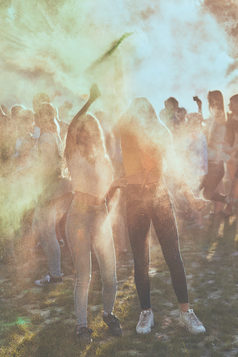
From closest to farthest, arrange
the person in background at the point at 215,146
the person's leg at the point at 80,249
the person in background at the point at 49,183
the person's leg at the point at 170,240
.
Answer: the person's leg at the point at 80,249 → the person's leg at the point at 170,240 → the person in background at the point at 49,183 → the person in background at the point at 215,146

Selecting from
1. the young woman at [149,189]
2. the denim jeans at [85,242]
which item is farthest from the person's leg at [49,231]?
the young woman at [149,189]

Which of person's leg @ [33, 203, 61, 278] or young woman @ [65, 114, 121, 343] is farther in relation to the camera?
person's leg @ [33, 203, 61, 278]

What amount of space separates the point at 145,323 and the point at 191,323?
456 millimetres

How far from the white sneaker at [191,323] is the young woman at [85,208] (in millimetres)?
647

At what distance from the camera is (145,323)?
145 inches

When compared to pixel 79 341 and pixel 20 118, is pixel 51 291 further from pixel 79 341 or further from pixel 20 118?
pixel 20 118

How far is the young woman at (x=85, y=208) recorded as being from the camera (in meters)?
3.48

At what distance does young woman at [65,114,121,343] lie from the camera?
11.4 ft

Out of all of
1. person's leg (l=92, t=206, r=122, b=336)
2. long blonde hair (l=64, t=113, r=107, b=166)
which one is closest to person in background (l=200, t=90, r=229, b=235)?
person's leg (l=92, t=206, r=122, b=336)

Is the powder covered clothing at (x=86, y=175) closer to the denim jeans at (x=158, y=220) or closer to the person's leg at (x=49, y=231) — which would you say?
the denim jeans at (x=158, y=220)

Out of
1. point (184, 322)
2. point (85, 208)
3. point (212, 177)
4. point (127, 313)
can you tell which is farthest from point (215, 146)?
point (85, 208)

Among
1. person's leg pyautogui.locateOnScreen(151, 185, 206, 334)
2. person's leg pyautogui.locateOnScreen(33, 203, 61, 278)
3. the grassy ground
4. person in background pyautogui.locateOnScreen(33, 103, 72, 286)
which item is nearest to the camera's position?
the grassy ground

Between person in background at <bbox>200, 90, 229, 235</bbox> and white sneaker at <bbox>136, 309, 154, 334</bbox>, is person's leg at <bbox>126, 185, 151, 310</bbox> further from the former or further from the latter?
person in background at <bbox>200, 90, 229, 235</bbox>

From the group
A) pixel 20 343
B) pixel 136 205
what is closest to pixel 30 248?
pixel 20 343
